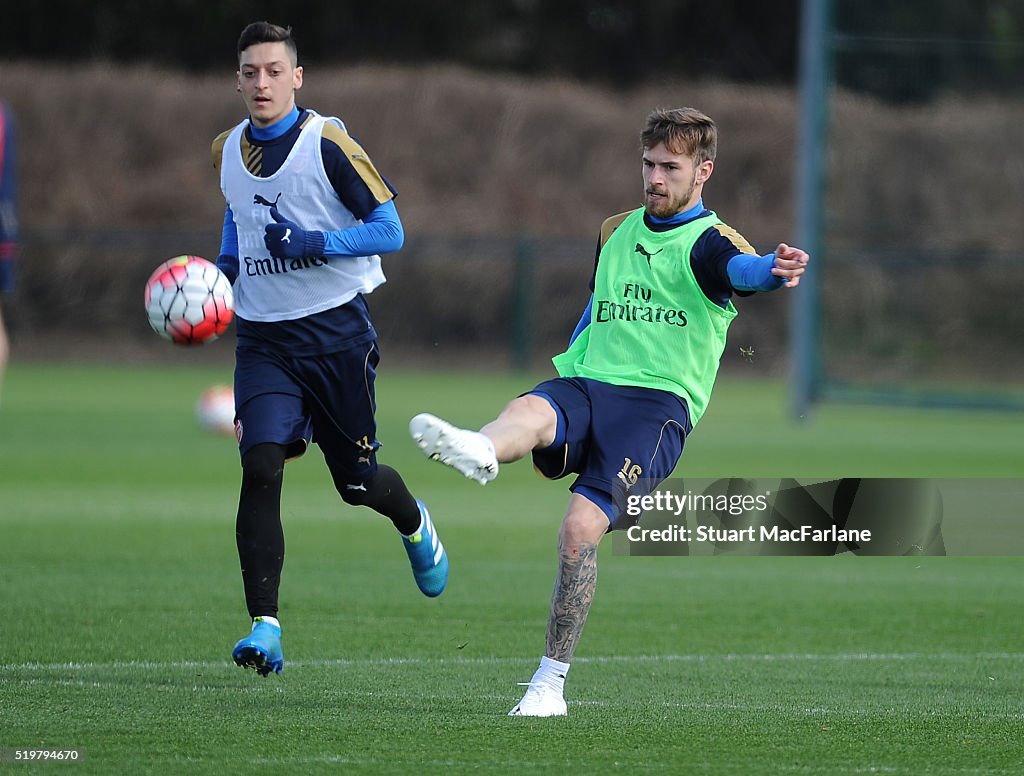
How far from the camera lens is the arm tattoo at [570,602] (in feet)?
19.1

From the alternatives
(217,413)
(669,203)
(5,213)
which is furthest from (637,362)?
(217,413)

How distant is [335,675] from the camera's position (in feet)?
21.2

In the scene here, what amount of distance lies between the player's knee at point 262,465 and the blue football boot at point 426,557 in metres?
1.17

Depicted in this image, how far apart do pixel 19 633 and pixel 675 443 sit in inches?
115

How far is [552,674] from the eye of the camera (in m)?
5.77

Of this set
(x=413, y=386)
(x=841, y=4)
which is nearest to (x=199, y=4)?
(x=413, y=386)

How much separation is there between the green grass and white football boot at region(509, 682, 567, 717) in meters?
0.07

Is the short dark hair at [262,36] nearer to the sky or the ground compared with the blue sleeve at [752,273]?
nearer to the sky

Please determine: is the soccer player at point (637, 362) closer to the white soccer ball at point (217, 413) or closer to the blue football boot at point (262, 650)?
Answer: the blue football boot at point (262, 650)

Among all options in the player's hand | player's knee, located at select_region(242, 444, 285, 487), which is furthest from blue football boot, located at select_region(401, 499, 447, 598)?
the player's hand

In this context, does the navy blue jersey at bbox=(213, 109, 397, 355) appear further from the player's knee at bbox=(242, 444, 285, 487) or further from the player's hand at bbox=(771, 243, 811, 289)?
the player's hand at bbox=(771, 243, 811, 289)

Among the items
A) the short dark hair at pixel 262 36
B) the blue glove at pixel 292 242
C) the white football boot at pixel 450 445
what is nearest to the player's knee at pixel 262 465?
the blue glove at pixel 292 242

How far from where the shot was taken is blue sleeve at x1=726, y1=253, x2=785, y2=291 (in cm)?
568

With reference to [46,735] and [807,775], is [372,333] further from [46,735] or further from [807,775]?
[807,775]
